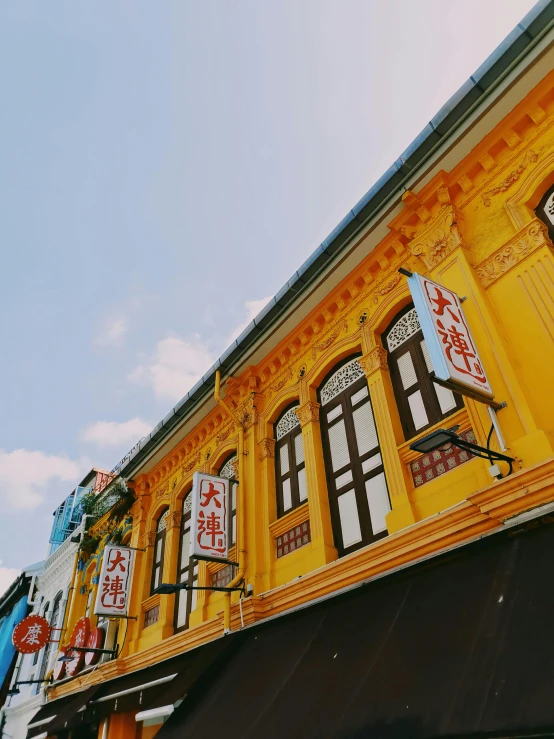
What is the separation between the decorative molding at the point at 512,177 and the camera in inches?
237

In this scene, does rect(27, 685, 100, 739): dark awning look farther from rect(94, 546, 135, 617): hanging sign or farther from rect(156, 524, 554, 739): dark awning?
rect(156, 524, 554, 739): dark awning

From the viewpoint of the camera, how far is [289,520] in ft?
24.8

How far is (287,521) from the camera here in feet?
24.8

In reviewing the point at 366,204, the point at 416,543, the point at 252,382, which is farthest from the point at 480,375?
the point at 252,382

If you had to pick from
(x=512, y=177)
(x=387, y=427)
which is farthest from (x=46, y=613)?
(x=512, y=177)

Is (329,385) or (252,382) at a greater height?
(252,382)

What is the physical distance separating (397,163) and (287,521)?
Result: 17.5 ft

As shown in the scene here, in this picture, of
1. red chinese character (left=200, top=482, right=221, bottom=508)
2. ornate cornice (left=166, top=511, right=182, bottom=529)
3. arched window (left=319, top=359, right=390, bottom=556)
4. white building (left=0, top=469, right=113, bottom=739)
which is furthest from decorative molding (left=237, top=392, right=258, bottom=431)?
white building (left=0, top=469, right=113, bottom=739)

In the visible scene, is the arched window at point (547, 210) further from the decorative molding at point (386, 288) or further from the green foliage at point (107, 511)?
the green foliage at point (107, 511)

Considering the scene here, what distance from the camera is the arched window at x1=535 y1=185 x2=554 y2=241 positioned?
5746mm

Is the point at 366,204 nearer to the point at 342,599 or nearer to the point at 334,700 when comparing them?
the point at 342,599

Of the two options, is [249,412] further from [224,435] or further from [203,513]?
[203,513]

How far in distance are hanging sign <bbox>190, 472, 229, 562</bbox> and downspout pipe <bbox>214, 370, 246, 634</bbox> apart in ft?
0.74

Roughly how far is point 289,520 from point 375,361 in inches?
107
